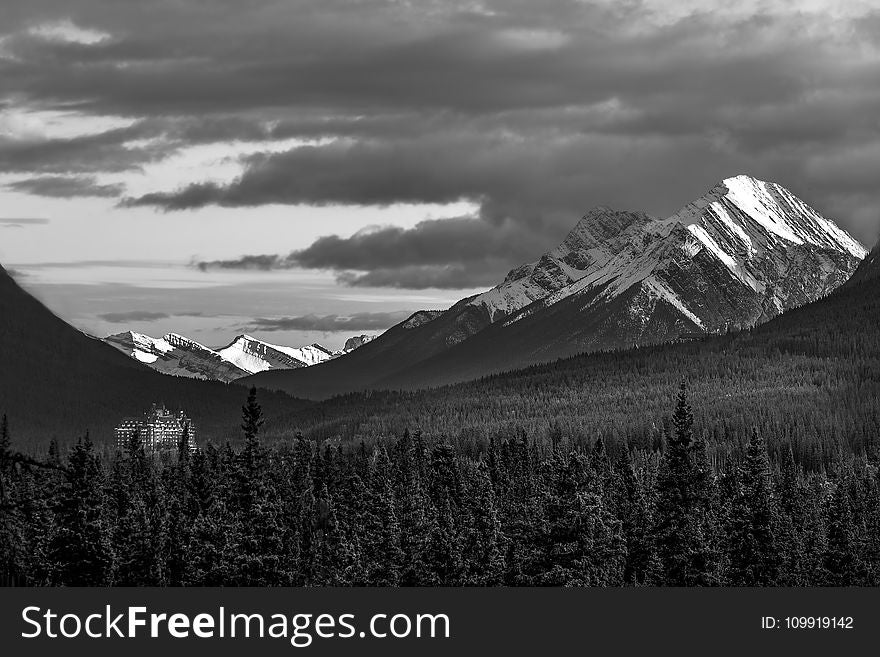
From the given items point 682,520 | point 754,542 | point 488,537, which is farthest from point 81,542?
point 754,542

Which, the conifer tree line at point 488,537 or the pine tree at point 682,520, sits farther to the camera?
the pine tree at point 682,520

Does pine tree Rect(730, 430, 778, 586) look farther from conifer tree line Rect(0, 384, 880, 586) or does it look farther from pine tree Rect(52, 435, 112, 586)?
pine tree Rect(52, 435, 112, 586)

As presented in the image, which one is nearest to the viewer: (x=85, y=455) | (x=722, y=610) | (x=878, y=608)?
(x=722, y=610)

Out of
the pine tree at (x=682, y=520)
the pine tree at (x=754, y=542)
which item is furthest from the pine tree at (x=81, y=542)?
the pine tree at (x=754, y=542)

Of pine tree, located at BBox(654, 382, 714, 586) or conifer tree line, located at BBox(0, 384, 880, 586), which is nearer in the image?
conifer tree line, located at BBox(0, 384, 880, 586)

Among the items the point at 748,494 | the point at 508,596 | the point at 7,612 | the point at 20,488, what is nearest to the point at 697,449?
the point at 748,494

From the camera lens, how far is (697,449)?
101812 millimetres

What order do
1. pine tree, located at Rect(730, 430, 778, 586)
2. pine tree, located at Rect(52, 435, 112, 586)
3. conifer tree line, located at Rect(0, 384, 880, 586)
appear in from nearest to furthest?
1. conifer tree line, located at Rect(0, 384, 880, 586)
2. pine tree, located at Rect(52, 435, 112, 586)
3. pine tree, located at Rect(730, 430, 778, 586)

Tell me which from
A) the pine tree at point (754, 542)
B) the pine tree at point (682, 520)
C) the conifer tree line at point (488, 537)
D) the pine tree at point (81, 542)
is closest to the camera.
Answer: the conifer tree line at point (488, 537)

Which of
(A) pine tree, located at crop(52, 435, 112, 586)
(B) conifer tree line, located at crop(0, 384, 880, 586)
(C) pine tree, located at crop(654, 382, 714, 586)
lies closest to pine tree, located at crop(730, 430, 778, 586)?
(B) conifer tree line, located at crop(0, 384, 880, 586)

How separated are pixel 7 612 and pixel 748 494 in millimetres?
50850

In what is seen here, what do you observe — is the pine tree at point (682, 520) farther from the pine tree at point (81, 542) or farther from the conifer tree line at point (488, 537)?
the pine tree at point (81, 542)

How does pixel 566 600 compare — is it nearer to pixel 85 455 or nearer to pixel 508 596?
pixel 508 596

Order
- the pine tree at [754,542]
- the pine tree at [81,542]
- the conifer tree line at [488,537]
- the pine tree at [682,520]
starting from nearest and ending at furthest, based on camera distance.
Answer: the conifer tree line at [488,537] < the pine tree at [81,542] < the pine tree at [682,520] < the pine tree at [754,542]
